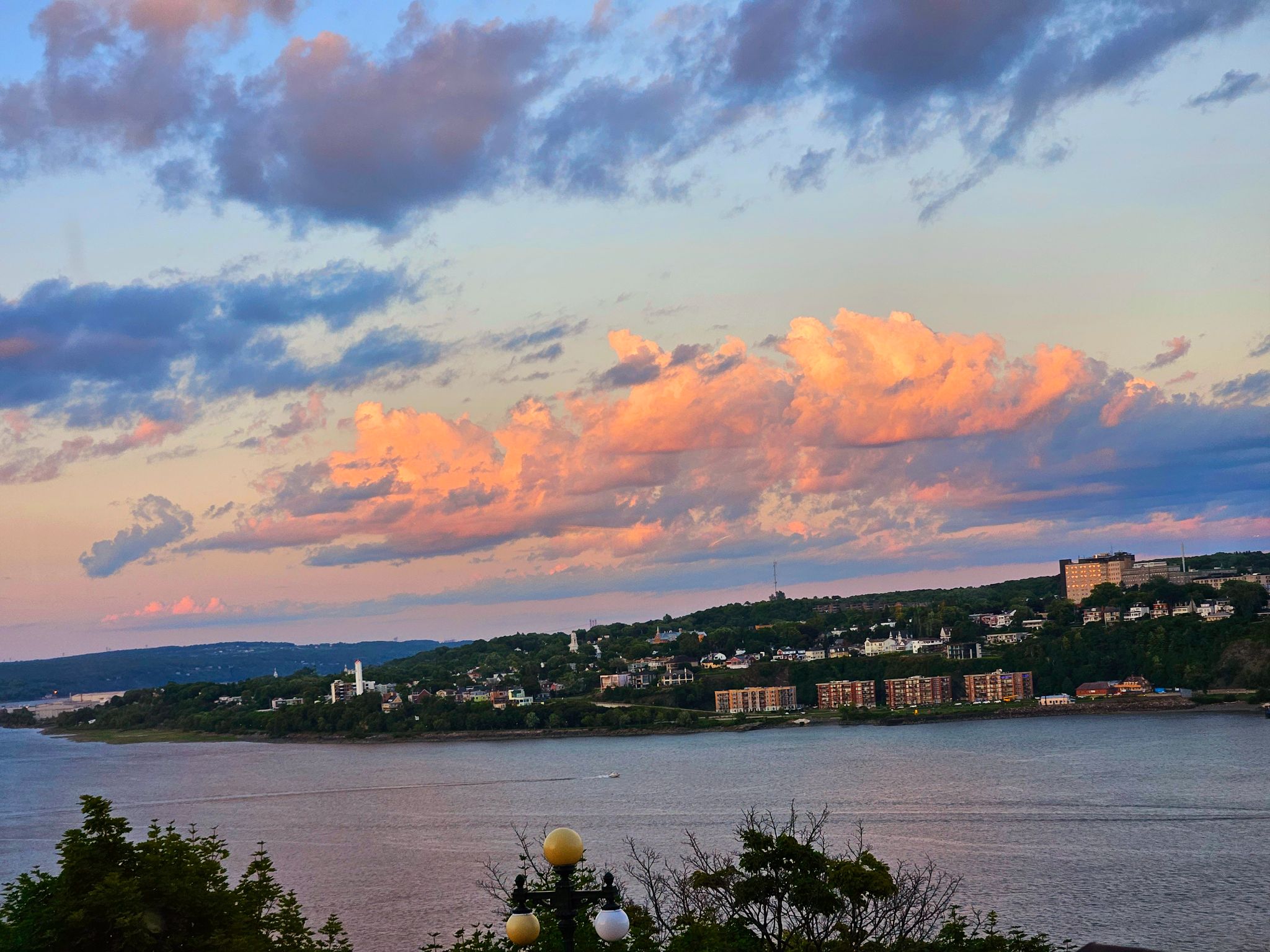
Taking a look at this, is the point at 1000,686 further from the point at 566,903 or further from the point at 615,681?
the point at 566,903

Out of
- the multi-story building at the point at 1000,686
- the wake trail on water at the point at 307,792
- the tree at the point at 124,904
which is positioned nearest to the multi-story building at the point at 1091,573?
the multi-story building at the point at 1000,686

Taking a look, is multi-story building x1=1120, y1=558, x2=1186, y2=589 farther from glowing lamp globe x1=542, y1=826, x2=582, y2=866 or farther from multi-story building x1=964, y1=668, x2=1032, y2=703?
glowing lamp globe x1=542, y1=826, x2=582, y2=866

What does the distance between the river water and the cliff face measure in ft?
21.6

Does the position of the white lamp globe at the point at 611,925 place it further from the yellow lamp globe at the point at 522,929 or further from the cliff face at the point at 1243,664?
the cliff face at the point at 1243,664

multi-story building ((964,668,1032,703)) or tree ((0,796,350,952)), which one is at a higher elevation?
tree ((0,796,350,952))

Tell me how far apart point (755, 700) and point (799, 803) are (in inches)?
1907

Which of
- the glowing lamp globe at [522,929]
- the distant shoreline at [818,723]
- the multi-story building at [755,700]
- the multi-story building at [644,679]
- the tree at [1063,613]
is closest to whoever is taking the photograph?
the glowing lamp globe at [522,929]

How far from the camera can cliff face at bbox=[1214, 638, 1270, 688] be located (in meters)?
71.2

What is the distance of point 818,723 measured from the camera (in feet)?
250

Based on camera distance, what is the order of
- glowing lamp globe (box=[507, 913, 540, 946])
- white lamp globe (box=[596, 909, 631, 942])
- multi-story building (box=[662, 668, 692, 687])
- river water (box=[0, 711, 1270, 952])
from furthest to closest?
1. multi-story building (box=[662, 668, 692, 687])
2. river water (box=[0, 711, 1270, 952])
3. glowing lamp globe (box=[507, 913, 540, 946])
4. white lamp globe (box=[596, 909, 631, 942])

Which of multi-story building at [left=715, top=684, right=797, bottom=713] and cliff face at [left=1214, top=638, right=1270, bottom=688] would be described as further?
multi-story building at [left=715, top=684, right=797, bottom=713]

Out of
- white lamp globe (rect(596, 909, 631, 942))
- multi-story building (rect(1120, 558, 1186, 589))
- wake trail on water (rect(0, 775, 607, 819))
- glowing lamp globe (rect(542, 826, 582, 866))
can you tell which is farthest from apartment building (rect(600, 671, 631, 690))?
white lamp globe (rect(596, 909, 631, 942))

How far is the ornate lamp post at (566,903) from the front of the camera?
6066mm

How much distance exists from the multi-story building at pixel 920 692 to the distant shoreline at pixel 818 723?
19.0 feet
